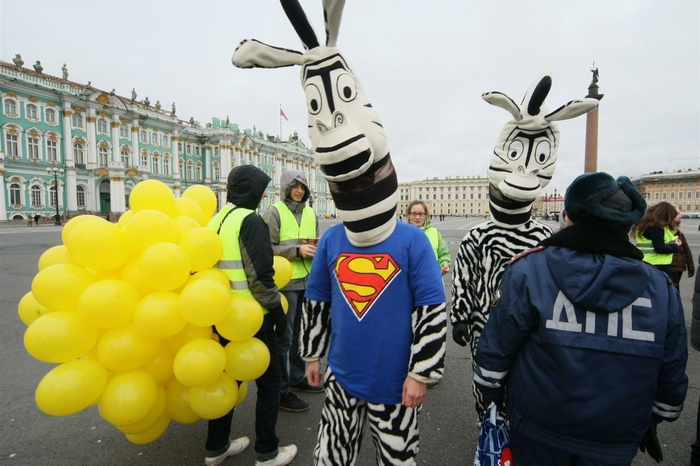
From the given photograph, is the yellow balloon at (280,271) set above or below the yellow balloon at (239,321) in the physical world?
above

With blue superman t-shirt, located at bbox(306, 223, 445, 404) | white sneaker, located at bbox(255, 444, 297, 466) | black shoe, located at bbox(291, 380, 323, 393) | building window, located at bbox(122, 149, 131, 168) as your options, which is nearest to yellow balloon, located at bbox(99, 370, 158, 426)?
white sneaker, located at bbox(255, 444, 297, 466)

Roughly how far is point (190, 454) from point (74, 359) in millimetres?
1110

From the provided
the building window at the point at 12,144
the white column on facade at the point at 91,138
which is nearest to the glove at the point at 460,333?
the building window at the point at 12,144

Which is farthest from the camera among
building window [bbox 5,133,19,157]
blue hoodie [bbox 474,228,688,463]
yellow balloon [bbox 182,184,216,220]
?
building window [bbox 5,133,19,157]

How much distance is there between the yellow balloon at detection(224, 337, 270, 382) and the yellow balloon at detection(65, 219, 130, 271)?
887 mm

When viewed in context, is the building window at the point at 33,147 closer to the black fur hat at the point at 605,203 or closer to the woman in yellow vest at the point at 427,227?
the woman in yellow vest at the point at 427,227

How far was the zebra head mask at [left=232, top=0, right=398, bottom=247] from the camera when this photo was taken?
5.72ft

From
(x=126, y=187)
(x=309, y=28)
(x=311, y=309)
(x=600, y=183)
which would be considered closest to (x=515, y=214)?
(x=600, y=183)

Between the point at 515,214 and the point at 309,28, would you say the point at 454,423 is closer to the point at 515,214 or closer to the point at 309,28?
the point at 515,214

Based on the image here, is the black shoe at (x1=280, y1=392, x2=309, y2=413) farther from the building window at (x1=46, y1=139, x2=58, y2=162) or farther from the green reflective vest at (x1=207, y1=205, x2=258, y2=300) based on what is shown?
the building window at (x1=46, y1=139, x2=58, y2=162)

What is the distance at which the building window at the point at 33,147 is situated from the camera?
34.7m

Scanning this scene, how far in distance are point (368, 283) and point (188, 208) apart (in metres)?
1.77

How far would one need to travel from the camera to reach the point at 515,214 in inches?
98.3

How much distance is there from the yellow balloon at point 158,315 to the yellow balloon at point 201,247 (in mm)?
263
